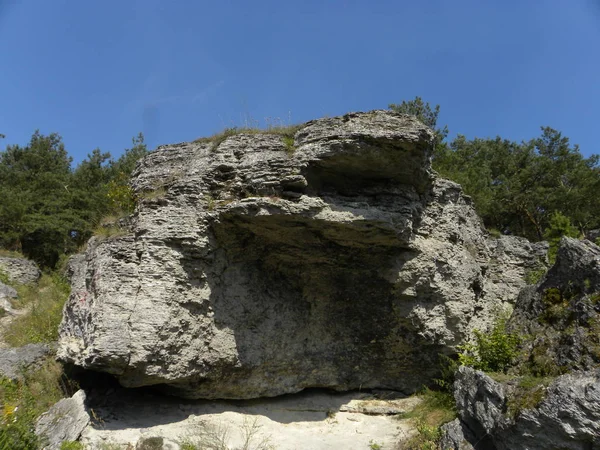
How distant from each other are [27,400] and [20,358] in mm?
1286

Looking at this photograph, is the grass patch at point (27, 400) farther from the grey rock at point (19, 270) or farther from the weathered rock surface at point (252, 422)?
the grey rock at point (19, 270)

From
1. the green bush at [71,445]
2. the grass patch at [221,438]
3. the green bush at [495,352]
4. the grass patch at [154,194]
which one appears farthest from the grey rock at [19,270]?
the green bush at [495,352]

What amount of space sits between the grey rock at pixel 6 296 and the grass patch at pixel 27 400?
4.65m

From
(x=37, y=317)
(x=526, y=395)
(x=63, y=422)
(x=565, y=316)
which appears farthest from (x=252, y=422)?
(x=37, y=317)

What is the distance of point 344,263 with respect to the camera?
920 centimetres

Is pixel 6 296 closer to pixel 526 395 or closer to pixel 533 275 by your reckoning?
pixel 526 395

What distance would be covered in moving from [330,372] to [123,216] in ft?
18.3

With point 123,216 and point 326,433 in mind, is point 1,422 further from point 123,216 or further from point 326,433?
point 326,433

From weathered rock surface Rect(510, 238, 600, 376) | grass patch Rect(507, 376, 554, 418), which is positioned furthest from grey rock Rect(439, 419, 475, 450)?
weathered rock surface Rect(510, 238, 600, 376)

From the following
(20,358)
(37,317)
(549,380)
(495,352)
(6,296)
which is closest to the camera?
(549,380)

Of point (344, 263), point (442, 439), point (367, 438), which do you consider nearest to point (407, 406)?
point (367, 438)

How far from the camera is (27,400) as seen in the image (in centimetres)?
802

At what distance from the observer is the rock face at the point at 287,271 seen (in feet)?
25.6

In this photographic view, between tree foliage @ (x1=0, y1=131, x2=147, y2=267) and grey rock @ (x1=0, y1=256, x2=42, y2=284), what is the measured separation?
2453mm
